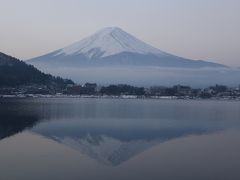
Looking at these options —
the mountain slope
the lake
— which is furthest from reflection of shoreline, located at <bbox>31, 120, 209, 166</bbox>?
the mountain slope

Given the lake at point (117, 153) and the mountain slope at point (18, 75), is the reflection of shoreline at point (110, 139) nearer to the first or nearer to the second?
the lake at point (117, 153)

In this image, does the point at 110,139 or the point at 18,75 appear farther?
the point at 18,75

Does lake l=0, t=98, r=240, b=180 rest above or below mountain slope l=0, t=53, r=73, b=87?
below

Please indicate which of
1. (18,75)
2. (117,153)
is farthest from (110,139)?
(18,75)

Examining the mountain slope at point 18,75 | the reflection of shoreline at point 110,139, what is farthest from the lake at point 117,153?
the mountain slope at point 18,75

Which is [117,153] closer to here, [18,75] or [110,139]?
[110,139]

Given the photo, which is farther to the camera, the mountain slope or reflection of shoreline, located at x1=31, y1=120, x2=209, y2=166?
the mountain slope

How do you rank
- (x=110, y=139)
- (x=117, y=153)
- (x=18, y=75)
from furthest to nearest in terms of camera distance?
(x=18, y=75), (x=110, y=139), (x=117, y=153)

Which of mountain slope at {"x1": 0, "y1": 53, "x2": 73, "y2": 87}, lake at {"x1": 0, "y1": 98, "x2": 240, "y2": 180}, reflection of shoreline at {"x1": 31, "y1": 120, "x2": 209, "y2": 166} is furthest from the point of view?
mountain slope at {"x1": 0, "y1": 53, "x2": 73, "y2": 87}

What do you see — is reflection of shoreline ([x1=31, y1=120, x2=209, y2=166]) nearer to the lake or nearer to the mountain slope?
the lake
